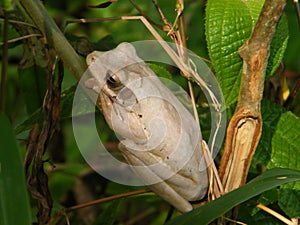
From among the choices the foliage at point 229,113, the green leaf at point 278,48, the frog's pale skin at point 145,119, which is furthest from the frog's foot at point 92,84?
the green leaf at point 278,48

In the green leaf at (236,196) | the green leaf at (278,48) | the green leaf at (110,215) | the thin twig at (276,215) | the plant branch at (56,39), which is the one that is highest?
the plant branch at (56,39)

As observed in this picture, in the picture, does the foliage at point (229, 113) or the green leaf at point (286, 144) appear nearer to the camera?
the foliage at point (229, 113)

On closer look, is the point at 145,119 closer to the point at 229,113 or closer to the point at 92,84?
the point at 92,84

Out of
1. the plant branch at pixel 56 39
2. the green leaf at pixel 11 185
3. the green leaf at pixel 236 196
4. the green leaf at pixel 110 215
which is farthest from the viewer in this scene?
the green leaf at pixel 110 215

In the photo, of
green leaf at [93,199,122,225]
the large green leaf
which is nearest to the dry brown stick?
the large green leaf

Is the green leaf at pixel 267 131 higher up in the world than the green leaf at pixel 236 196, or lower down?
lower down

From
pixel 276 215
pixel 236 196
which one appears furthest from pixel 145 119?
pixel 276 215

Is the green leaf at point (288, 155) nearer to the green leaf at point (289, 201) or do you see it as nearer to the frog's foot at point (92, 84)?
the green leaf at point (289, 201)
